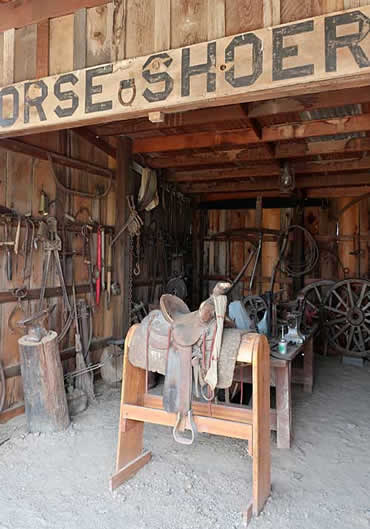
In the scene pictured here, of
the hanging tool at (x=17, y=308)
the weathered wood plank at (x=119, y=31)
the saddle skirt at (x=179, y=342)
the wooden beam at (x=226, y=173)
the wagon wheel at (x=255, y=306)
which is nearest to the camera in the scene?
the weathered wood plank at (x=119, y=31)

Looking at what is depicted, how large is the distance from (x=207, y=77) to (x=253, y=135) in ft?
7.18

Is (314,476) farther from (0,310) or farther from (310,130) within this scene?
(310,130)

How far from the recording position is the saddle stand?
2166mm

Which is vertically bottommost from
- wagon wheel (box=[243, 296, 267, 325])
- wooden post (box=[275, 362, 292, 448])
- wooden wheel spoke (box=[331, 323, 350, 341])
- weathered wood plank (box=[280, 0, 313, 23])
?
wooden post (box=[275, 362, 292, 448])

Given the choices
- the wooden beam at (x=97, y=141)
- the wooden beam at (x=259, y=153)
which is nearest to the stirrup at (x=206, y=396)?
the wooden beam at (x=97, y=141)

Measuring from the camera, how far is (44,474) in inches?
101

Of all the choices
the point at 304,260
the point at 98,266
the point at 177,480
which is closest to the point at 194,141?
the point at 98,266

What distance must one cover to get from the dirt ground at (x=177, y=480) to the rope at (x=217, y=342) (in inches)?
26.6

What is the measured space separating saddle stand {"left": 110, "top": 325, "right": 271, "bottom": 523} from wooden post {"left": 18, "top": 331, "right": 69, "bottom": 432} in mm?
839

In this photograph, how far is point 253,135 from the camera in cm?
401

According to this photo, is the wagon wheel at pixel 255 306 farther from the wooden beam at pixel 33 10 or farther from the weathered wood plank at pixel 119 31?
the wooden beam at pixel 33 10

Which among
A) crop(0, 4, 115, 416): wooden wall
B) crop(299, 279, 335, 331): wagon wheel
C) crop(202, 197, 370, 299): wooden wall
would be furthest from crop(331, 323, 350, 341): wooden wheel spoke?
crop(0, 4, 115, 416): wooden wall

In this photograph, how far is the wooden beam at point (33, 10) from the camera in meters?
2.26

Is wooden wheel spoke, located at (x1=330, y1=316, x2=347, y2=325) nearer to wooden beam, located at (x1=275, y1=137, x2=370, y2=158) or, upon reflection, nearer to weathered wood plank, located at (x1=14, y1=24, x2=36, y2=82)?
wooden beam, located at (x1=275, y1=137, x2=370, y2=158)
